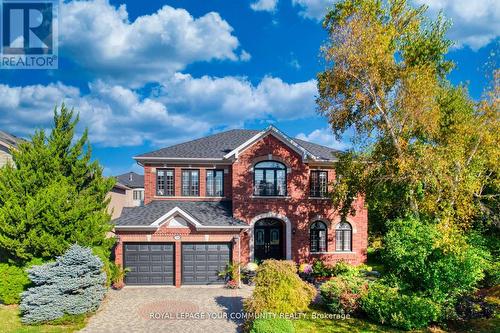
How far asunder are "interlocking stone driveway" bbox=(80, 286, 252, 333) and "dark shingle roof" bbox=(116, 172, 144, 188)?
29859 millimetres

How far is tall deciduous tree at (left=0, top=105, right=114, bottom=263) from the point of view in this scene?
15258 mm

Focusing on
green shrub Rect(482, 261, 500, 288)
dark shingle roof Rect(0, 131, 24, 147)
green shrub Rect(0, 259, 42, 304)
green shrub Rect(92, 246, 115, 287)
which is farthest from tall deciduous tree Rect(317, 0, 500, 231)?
dark shingle roof Rect(0, 131, 24, 147)

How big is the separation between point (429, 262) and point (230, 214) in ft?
38.5

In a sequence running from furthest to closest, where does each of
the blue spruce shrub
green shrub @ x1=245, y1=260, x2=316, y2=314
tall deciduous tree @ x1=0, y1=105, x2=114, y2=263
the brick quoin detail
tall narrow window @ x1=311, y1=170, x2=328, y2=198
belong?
tall narrow window @ x1=311, y1=170, x2=328, y2=198 < the brick quoin detail < tall deciduous tree @ x1=0, y1=105, x2=114, y2=263 < the blue spruce shrub < green shrub @ x1=245, y1=260, x2=316, y2=314

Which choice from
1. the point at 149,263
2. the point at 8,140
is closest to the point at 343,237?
the point at 149,263

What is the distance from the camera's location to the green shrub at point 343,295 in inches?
555

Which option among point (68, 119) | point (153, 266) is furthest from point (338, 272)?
point (68, 119)

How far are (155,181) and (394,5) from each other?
1712 centimetres

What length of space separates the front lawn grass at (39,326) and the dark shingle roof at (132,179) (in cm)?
3272

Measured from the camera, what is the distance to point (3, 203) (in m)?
16.0

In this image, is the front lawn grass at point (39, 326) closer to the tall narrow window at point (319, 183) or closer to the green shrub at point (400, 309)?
the green shrub at point (400, 309)

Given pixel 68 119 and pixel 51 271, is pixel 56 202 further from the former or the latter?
pixel 68 119

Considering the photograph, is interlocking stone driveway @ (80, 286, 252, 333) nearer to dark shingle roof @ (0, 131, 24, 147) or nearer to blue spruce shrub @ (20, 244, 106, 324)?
blue spruce shrub @ (20, 244, 106, 324)

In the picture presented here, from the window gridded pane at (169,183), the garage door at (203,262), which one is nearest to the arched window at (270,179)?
the garage door at (203,262)
